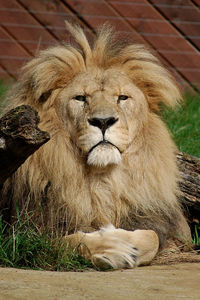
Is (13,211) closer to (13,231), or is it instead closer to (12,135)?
(13,231)

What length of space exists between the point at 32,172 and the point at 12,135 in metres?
0.73

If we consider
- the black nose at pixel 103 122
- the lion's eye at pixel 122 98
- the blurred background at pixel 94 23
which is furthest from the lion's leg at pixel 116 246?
the blurred background at pixel 94 23

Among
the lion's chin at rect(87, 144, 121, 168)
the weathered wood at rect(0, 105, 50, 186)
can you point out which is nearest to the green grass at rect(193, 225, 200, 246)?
the lion's chin at rect(87, 144, 121, 168)

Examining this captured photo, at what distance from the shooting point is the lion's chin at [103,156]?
3.21m

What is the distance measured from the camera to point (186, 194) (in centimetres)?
401

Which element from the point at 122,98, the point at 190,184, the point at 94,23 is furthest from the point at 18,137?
the point at 94,23

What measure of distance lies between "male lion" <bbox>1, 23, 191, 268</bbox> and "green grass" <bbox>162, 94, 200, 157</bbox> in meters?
1.27

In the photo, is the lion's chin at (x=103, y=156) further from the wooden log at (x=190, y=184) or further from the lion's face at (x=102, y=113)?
the wooden log at (x=190, y=184)

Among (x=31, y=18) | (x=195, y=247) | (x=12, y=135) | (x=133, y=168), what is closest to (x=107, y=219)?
(x=133, y=168)

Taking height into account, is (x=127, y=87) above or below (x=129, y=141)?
above

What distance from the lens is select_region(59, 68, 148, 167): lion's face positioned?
127 inches

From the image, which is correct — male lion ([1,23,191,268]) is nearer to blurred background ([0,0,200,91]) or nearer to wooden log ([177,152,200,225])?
wooden log ([177,152,200,225])

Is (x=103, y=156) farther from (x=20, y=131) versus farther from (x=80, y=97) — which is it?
(x=20, y=131)

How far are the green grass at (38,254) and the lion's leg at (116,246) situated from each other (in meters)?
0.05
